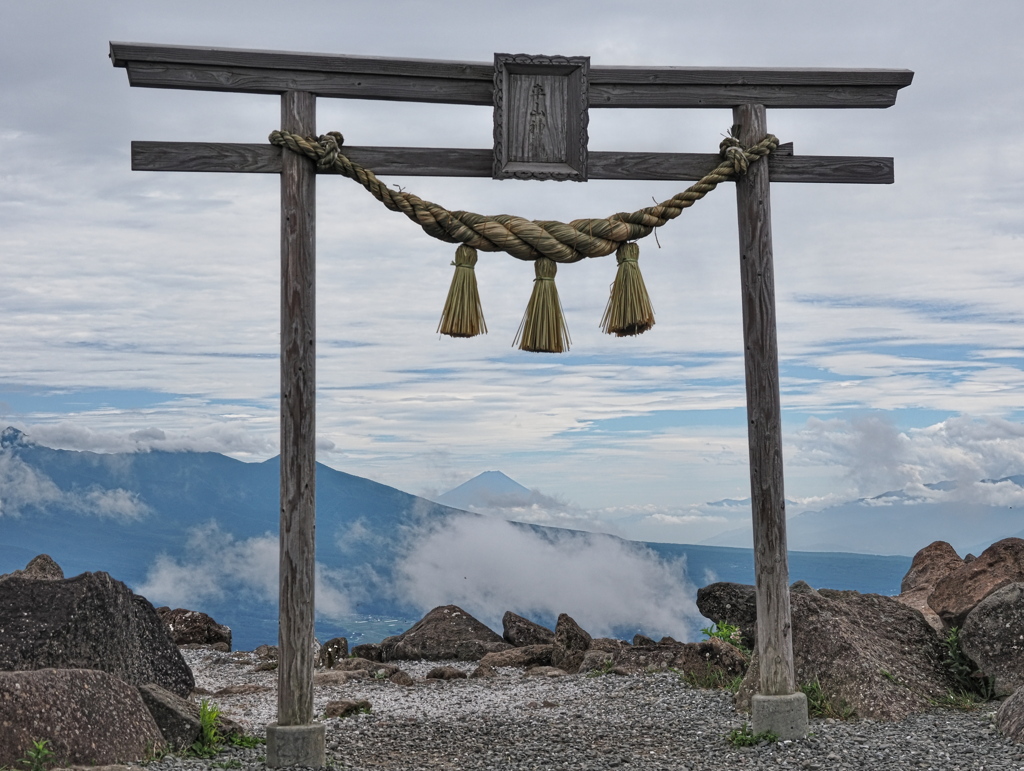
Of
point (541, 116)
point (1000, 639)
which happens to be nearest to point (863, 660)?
point (1000, 639)

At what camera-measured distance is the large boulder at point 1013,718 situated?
20.7 feet

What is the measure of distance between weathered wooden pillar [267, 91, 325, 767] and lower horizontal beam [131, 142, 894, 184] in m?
0.52

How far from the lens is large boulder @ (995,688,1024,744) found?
6.30 meters

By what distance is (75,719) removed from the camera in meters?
5.41

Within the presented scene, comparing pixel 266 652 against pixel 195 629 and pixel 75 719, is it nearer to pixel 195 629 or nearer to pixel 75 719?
pixel 195 629

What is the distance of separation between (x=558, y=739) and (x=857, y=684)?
2.18 meters

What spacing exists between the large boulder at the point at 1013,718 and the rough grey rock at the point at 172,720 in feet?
16.6

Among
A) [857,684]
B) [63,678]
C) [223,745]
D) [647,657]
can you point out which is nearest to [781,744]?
[857,684]

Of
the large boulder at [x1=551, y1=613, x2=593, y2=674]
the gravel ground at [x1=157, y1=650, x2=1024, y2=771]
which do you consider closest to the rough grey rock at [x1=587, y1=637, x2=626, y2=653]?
the large boulder at [x1=551, y1=613, x2=593, y2=674]

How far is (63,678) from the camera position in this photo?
5.57 meters

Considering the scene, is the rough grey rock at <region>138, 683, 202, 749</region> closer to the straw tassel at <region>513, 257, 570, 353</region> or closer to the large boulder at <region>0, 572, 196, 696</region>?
the large boulder at <region>0, 572, 196, 696</region>

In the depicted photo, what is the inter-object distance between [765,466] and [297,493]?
2989mm

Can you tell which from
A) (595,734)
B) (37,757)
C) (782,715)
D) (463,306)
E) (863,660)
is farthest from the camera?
(863,660)

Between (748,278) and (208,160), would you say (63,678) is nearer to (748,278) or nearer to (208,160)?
(208,160)
